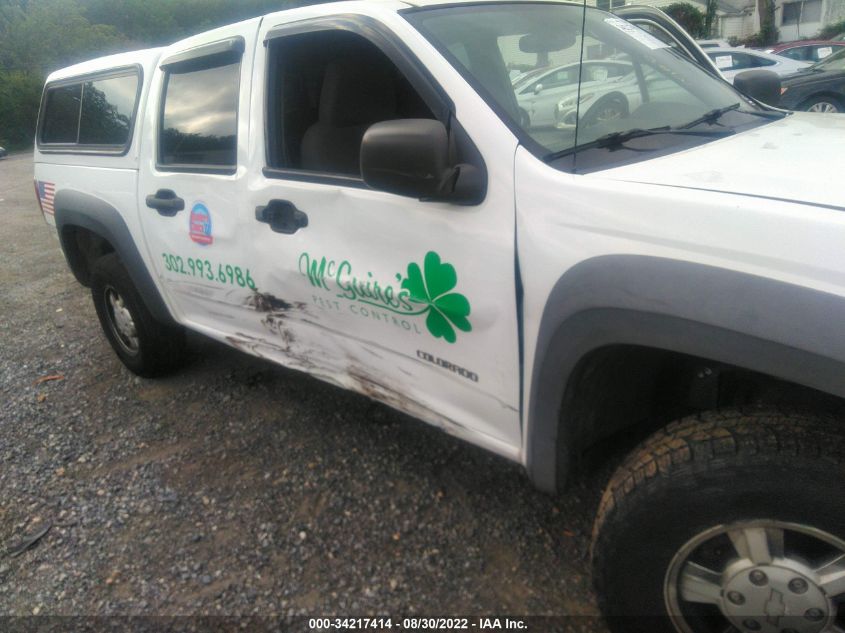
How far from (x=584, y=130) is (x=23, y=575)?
2536mm

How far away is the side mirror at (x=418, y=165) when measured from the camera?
188 centimetres

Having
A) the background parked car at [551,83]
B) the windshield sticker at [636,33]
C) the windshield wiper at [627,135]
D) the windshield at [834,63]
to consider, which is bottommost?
the windshield at [834,63]

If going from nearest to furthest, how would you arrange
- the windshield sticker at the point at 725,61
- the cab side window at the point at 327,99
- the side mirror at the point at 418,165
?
the side mirror at the point at 418,165, the cab side window at the point at 327,99, the windshield sticker at the point at 725,61

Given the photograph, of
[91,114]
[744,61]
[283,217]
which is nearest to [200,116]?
[283,217]

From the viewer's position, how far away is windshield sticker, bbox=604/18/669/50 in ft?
8.98

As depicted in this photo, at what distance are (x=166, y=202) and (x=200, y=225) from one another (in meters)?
0.28

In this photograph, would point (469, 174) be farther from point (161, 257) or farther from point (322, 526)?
point (161, 257)

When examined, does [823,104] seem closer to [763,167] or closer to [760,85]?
[760,85]

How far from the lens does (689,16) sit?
95.6 feet

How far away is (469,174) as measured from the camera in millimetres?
1947

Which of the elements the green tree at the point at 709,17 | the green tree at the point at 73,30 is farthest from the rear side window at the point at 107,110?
the green tree at the point at 73,30

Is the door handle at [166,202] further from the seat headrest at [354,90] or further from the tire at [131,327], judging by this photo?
the seat headrest at [354,90]

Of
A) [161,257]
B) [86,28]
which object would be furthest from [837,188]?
[86,28]

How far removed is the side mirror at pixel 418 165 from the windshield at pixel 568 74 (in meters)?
0.21
